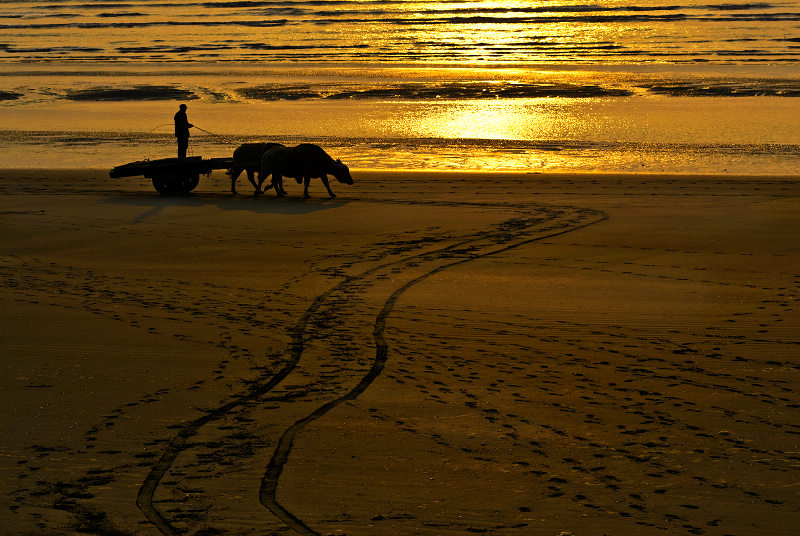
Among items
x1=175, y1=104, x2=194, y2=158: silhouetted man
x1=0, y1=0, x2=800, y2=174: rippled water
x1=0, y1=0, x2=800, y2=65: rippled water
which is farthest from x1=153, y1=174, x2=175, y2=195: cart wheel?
x1=0, y1=0, x2=800, y2=65: rippled water

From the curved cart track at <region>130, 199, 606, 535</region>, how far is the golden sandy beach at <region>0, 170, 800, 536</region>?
30 millimetres

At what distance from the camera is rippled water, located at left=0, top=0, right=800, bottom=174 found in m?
25.7

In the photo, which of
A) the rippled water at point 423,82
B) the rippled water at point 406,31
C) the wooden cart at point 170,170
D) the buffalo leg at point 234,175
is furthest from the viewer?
the rippled water at point 406,31

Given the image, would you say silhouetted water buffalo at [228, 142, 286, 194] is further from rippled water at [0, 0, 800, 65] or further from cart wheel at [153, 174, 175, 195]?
rippled water at [0, 0, 800, 65]

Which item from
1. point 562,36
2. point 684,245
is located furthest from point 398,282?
point 562,36

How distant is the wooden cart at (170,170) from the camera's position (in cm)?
1848

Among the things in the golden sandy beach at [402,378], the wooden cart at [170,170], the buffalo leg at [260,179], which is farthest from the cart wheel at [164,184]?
the golden sandy beach at [402,378]

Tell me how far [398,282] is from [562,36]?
5243 cm

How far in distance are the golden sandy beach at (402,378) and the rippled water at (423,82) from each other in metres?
10.2

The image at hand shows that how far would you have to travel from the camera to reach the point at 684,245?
1319cm

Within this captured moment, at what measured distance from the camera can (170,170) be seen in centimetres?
1859

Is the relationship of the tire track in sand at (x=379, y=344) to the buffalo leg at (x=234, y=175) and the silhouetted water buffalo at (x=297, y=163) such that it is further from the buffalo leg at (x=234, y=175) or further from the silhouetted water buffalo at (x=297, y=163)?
the buffalo leg at (x=234, y=175)

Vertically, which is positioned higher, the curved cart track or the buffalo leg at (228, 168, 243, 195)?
the buffalo leg at (228, 168, 243, 195)

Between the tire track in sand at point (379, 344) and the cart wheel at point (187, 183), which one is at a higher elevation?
the cart wheel at point (187, 183)
